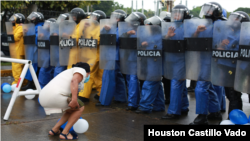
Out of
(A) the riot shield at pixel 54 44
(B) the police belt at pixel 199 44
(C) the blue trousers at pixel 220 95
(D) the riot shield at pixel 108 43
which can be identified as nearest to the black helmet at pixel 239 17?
(B) the police belt at pixel 199 44

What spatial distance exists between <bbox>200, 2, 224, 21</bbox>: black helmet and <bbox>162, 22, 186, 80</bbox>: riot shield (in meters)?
0.42

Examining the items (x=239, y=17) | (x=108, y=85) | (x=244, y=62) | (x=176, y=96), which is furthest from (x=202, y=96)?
(x=108, y=85)

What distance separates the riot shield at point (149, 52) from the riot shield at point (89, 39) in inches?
47.4

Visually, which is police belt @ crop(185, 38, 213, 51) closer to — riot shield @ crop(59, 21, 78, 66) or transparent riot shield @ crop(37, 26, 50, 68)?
riot shield @ crop(59, 21, 78, 66)

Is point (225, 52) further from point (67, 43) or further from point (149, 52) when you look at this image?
point (67, 43)

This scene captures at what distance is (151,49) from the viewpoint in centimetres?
550

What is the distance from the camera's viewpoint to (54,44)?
7188 millimetres

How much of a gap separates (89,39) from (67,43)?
1.89 feet

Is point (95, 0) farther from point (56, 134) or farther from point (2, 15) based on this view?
point (56, 134)

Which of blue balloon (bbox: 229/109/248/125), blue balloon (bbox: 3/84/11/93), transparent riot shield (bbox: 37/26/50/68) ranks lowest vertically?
blue balloon (bbox: 3/84/11/93)

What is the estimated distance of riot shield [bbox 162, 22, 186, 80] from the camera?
5113 mm

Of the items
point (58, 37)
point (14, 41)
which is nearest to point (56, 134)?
point (58, 37)

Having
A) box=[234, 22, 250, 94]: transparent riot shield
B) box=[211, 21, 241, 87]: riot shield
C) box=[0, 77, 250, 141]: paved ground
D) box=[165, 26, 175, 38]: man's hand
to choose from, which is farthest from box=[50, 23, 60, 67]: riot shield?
box=[234, 22, 250, 94]: transparent riot shield

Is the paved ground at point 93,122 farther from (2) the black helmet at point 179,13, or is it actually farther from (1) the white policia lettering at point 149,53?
(2) the black helmet at point 179,13
